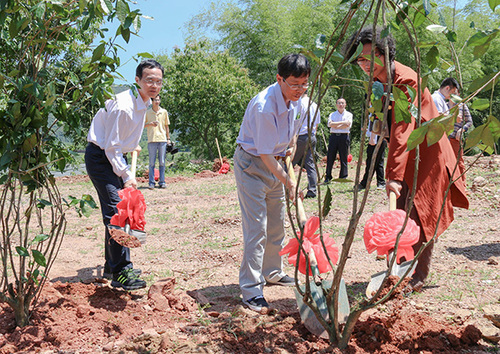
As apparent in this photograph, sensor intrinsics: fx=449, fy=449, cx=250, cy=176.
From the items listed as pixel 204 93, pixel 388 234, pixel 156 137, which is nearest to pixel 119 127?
pixel 388 234

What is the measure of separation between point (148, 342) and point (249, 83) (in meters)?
15.7

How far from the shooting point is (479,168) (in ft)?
31.8

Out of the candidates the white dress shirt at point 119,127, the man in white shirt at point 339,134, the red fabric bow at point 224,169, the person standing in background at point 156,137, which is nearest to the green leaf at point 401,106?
the white dress shirt at point 119,127

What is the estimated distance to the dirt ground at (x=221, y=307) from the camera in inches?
94.5

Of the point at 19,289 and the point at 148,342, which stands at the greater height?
the point at 19,289

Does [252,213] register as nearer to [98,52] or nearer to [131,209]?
[131,209]

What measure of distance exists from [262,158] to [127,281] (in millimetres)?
1477

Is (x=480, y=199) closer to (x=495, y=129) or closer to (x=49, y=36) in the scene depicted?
(x=495, y=129)

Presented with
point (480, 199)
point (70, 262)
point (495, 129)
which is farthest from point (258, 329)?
→ point (480, 199)

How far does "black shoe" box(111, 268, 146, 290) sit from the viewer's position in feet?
11.3

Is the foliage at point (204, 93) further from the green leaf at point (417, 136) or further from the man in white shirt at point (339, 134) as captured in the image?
the green leaf at point (417, 136)

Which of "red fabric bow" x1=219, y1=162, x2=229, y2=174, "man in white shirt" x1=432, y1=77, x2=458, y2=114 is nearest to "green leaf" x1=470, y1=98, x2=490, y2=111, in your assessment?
"man in white shirt" x1=432, y1=77, x2=458, y2=114

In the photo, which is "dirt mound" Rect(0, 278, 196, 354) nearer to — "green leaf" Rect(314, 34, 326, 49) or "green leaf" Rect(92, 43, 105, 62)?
"green leaf" Rect(92, 43, 105, 62)

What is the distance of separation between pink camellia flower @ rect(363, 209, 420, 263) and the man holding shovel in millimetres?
595
